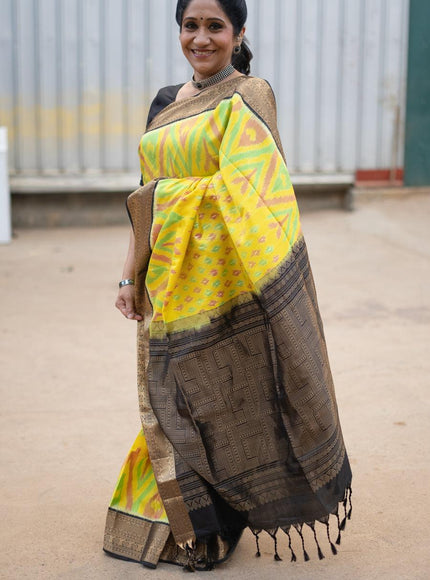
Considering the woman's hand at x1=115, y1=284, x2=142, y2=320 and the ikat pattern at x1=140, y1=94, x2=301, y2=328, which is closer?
the ikat pattern at x1=140, y1=94, x2=301, y2=328

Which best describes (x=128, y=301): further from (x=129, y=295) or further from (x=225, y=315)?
(x=225, y=315)

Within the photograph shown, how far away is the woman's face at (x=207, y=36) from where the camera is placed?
102 inches

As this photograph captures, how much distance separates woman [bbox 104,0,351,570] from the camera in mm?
2475

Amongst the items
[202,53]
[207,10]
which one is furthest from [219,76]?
[207,10]

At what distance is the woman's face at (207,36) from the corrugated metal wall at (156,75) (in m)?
5.85

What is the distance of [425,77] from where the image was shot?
8.53 m

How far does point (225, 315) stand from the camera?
2.59 metres

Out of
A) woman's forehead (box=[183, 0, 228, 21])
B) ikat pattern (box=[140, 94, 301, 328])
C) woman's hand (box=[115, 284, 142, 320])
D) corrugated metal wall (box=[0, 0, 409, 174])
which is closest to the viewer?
ikat pattern (box=[140, 94, 301, 328])

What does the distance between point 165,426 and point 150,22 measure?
6.31 m

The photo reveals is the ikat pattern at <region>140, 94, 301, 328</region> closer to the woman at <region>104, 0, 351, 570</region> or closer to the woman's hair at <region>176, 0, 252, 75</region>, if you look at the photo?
the woman at <region>104, 0, 351, 570</region>

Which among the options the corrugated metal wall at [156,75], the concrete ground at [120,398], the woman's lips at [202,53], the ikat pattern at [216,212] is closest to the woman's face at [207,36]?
the woman's lips at [202,53]

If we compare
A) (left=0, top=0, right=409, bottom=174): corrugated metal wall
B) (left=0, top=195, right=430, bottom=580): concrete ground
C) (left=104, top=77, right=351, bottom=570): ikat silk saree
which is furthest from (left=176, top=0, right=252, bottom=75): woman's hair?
(left=0, top=0, right=409, bottom=174): corrugated metal wall

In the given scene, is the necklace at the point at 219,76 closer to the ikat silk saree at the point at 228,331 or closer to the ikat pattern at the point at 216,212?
the ikat silk saree at the point at 228,331

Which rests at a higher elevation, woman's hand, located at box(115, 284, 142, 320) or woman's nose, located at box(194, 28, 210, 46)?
woman's nose, located at box(194, 28, 210, 46)
